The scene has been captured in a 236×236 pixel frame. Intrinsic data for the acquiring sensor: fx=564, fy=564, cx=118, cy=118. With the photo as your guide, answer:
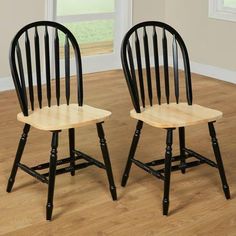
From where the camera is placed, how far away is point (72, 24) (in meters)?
5.59

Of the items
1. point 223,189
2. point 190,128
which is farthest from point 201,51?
point 223,189

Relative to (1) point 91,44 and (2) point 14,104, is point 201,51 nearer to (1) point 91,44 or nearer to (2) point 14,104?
(1) point 91,44

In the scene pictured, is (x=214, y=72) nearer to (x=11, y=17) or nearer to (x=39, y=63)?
(x=11, y=17)

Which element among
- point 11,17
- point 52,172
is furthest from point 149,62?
point 11,17

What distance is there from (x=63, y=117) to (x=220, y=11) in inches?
128

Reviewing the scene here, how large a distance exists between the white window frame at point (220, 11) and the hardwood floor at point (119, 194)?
158 cm

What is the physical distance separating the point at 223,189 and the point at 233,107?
1.83 metres

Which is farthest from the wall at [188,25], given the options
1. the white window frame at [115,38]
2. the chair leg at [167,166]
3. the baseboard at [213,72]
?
the chair leg at [167,166]

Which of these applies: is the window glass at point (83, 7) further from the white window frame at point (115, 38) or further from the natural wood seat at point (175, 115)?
the natural wood seat at point (175, 115)

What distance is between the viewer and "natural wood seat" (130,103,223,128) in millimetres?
2723

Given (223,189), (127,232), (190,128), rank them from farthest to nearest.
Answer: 1. (190,128)
2. (223,189)
3. (127,232)

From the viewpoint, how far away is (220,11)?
18.3 ft

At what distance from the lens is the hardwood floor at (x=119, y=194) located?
8.67ft

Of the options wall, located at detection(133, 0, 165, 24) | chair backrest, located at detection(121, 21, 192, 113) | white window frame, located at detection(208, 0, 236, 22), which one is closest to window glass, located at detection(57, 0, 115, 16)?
wall, located at detection(133, 0, 165, 24)
